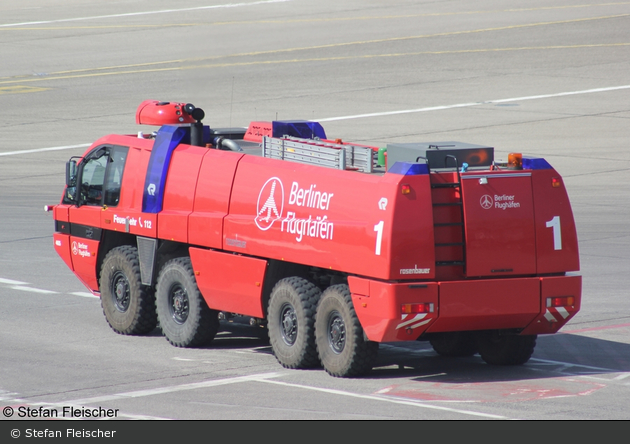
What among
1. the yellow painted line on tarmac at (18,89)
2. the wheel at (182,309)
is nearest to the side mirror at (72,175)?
the wheel at (182,309)

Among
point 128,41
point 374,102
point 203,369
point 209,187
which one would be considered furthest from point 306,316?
point 128,41

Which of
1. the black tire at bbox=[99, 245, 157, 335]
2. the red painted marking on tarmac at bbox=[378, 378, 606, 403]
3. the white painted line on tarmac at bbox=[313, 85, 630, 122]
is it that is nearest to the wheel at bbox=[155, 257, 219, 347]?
the black tire at bbox=[99, 245, 157, 335]

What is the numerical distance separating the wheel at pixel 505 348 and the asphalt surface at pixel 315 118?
0.66 ft

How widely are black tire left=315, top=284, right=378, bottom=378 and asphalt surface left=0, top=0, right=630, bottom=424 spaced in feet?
0.62

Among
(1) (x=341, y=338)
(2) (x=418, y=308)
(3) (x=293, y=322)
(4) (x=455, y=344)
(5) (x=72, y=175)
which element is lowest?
(4) (x=455, y=344)

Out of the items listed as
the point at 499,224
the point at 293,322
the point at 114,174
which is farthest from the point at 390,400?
the point at 114,174

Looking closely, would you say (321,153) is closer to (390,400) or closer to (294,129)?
(294,129)

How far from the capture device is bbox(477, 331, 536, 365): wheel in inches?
541

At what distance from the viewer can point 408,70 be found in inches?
1874

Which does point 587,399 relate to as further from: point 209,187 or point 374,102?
point 374,102

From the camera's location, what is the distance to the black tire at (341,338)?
12842 millimetres

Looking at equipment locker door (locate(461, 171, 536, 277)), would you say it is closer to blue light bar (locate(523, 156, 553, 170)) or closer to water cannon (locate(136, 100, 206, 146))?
blue light bar (locate(523, 156, 553, 170))

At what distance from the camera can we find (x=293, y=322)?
1378 cm

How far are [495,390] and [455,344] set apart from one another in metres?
1.97
